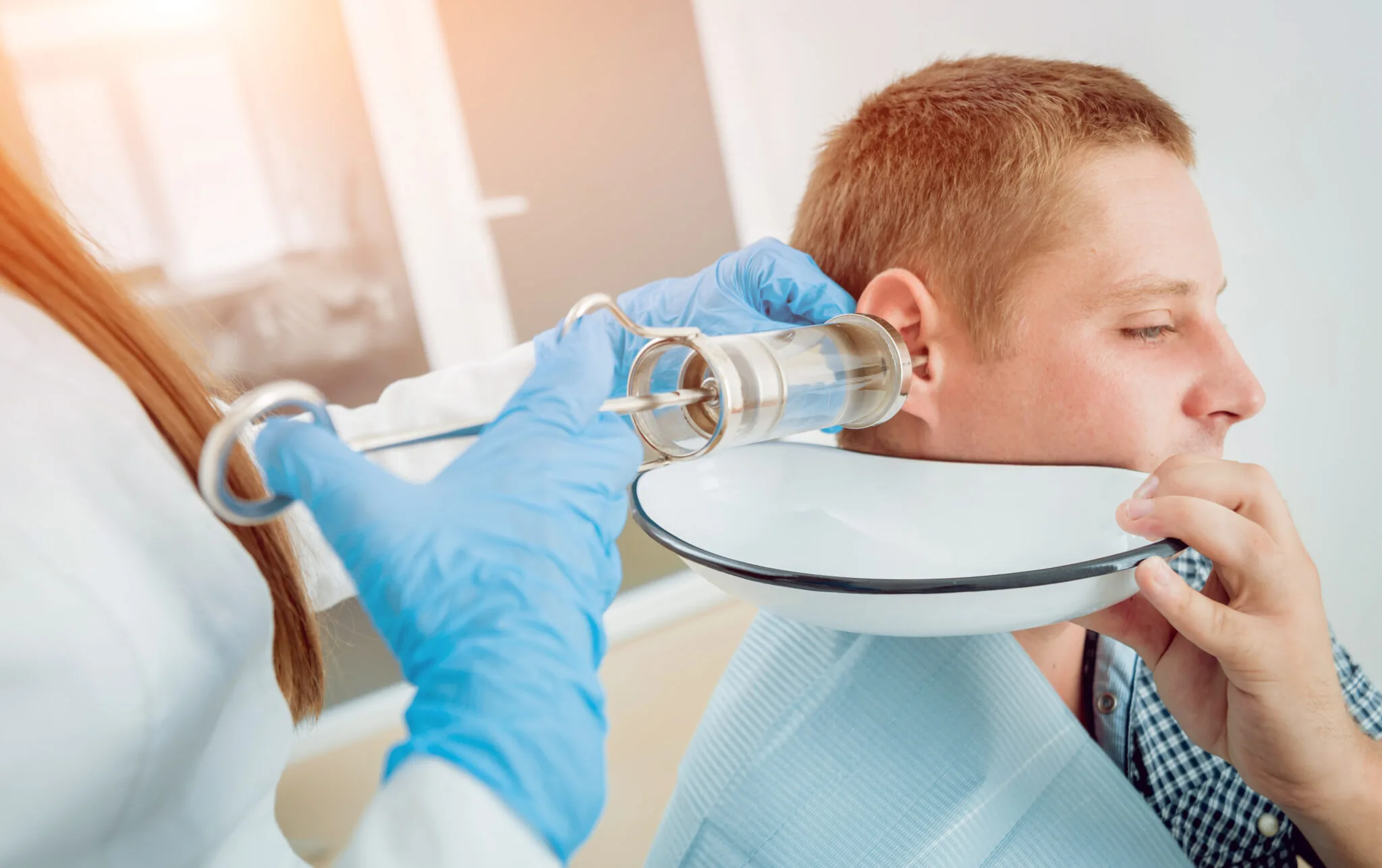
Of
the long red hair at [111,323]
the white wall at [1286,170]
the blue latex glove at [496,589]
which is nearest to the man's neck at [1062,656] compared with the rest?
the blue latex glove at [496,589]

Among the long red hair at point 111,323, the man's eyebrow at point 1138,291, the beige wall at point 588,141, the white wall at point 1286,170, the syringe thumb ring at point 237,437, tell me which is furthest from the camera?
the beige wall at point 588,141

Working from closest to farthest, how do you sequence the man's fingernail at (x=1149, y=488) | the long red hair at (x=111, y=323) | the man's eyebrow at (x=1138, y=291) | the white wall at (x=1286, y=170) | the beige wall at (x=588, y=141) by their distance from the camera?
the long red hair at (x=111, y=323) < the man's fingernail at (x=1149, y=488) < the man's eyebrow at (x=1138, y=291) < the white wall at (x=1286, y=170) < the beige wall at (x=588, y=141)

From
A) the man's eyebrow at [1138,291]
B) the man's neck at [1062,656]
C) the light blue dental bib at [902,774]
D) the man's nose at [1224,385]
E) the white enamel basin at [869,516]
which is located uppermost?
the man's eyebrow at [1138,291]

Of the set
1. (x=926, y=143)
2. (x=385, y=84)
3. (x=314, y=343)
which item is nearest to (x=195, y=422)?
(x=926, y=143)

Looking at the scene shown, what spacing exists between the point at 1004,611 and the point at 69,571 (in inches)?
24.7

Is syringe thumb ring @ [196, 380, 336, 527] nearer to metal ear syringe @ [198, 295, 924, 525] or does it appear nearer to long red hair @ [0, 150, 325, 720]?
metal ear syringe @ [198, 295, 924, 525]

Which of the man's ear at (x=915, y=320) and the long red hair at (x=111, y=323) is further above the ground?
the long red hair at (x=111, y=323)

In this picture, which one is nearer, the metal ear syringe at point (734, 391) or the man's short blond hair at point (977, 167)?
the metal ear syringe at point (734, 391)

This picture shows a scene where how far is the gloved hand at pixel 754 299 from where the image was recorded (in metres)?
0.94

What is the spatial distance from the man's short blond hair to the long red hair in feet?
2.33

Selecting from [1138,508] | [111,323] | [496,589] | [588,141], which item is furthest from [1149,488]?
[588,141]

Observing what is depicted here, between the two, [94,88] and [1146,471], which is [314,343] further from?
[1146,471]

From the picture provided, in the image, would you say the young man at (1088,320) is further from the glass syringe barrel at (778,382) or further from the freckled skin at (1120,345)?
the glass syringe barrel at (778,382)

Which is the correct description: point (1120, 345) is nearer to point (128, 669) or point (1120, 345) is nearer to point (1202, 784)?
point (1202, 784)
